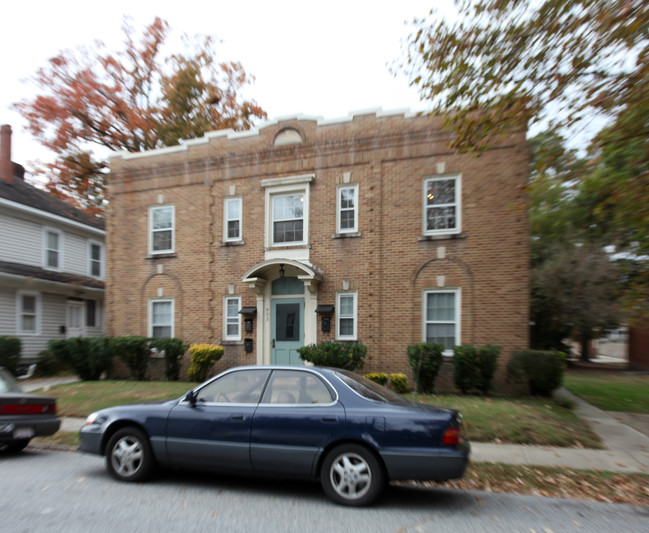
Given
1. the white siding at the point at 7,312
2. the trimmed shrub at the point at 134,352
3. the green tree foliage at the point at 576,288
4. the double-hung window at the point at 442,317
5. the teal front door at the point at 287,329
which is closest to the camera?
the double-hung window at the point at 442,317

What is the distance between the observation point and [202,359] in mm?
12859

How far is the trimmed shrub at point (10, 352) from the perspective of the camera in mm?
15008

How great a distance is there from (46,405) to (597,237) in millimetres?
18941

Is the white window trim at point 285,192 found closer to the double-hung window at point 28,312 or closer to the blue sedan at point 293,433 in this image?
the blue sedan at point 293,433

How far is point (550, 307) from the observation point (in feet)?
63.7

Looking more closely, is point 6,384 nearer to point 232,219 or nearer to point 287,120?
point 232,219

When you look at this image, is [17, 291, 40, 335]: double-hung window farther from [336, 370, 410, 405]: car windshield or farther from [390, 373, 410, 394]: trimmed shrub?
[336, 370, 410, 405]: car windshield

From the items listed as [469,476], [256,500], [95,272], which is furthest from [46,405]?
[95,272]

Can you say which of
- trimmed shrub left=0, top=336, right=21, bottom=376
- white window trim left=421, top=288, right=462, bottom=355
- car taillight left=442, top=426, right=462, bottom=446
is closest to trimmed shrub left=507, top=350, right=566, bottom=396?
white window trim left=421, top=288, right=462, bottom=355

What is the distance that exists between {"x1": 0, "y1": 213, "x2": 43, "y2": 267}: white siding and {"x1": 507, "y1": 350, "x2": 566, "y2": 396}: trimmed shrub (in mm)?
17367

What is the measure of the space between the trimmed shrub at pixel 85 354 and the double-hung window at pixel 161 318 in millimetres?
1462

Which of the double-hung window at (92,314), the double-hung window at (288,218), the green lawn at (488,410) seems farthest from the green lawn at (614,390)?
the double-hung window at (92,314)

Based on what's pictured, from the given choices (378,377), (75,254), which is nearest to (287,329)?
(378,377)

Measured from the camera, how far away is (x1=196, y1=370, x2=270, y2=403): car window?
533cm
